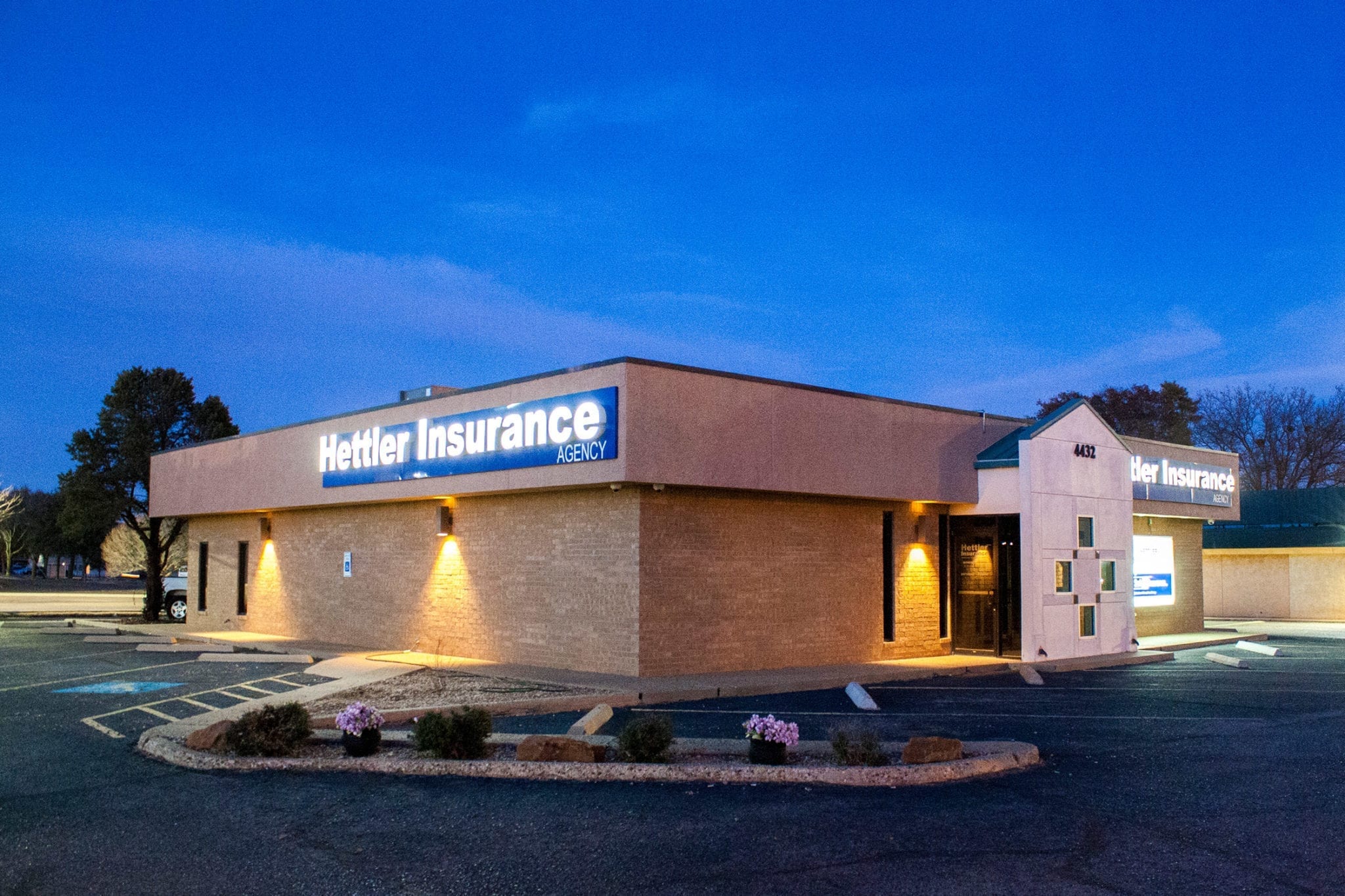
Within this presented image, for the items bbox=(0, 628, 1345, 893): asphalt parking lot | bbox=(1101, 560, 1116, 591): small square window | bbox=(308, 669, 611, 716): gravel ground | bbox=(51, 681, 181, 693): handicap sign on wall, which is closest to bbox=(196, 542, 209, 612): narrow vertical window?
bbox=(51, 681, 181, 693): handicap sign on wall

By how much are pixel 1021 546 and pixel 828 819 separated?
13.2 meters

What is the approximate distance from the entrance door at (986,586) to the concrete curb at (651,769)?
10575 millimetres

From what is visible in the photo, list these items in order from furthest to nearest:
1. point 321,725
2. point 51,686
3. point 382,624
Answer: point 382,624
point 51,686
point 321,725

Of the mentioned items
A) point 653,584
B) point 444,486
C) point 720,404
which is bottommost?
point 653,584

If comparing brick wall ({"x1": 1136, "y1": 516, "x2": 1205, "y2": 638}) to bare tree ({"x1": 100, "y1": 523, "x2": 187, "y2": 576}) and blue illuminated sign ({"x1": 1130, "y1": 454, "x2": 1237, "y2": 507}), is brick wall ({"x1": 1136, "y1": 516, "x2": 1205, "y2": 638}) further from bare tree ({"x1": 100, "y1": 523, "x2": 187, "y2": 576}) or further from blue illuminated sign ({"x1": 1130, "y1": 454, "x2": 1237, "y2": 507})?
bare tree ({"x1": 100, "y1": 523, "x2": 187, "y2": 576})

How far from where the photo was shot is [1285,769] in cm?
1003

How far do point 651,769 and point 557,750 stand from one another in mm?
901

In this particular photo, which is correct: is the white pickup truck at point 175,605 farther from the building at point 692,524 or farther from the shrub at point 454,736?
the shrub at point 454,736

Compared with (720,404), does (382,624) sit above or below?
below

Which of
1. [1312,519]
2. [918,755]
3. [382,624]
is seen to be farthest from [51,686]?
[1312,519]

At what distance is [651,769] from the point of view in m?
9.62

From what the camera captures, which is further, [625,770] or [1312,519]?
[1312,519]

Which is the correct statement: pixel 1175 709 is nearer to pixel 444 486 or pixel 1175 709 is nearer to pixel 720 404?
pixel 720 404

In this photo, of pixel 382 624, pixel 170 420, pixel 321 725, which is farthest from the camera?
pixel 170 420
